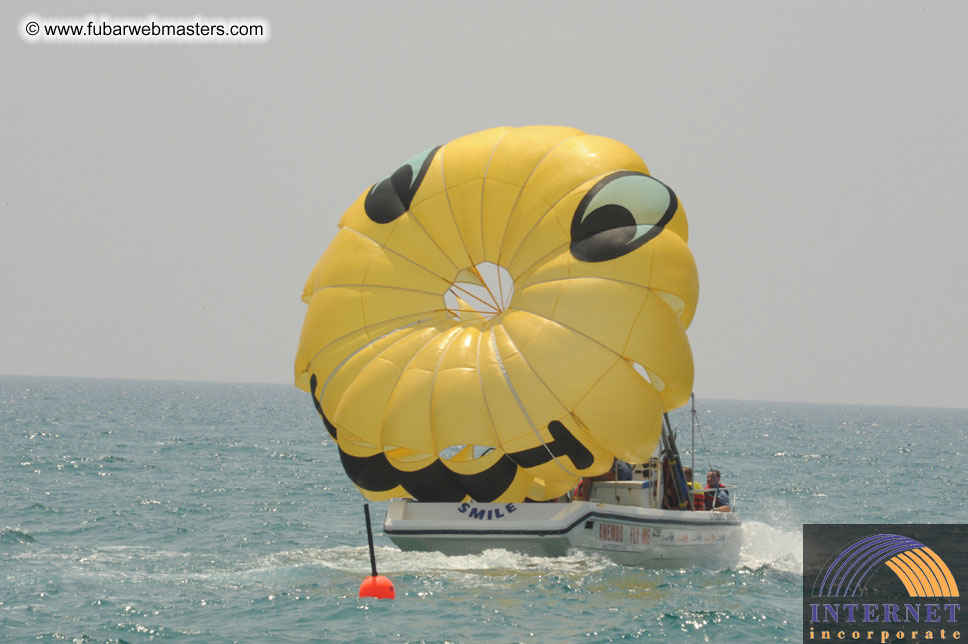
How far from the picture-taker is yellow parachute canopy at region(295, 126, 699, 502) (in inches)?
558

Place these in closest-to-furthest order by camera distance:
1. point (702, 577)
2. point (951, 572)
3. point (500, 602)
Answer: point (500, 602), point (702, 577), point (951, 572)

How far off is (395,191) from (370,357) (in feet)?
8.29

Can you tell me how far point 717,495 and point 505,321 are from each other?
5151 millimetres

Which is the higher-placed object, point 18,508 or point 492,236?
point 492,236

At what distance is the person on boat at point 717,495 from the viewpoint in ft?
55.9

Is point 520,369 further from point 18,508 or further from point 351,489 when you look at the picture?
point 351,489

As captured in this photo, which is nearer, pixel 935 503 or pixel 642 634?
pixel 642 634

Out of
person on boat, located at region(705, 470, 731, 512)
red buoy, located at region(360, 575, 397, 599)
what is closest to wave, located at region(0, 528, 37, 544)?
red buoy, located at region(360, 575, 397, 599)

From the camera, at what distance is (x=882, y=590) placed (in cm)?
1445

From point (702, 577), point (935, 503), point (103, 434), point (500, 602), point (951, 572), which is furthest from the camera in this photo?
point (103, 434)

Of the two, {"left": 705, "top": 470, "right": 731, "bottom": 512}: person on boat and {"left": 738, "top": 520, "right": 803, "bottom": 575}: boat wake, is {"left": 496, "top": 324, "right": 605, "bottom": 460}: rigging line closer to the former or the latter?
{"left": 705, "top": 470, "right": 731, "bottom": 512}: person on boat

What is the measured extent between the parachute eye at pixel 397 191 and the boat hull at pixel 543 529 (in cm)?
416

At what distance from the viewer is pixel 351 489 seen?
92.3ft

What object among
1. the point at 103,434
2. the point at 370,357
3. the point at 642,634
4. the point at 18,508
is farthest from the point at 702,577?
the point at 103,434
